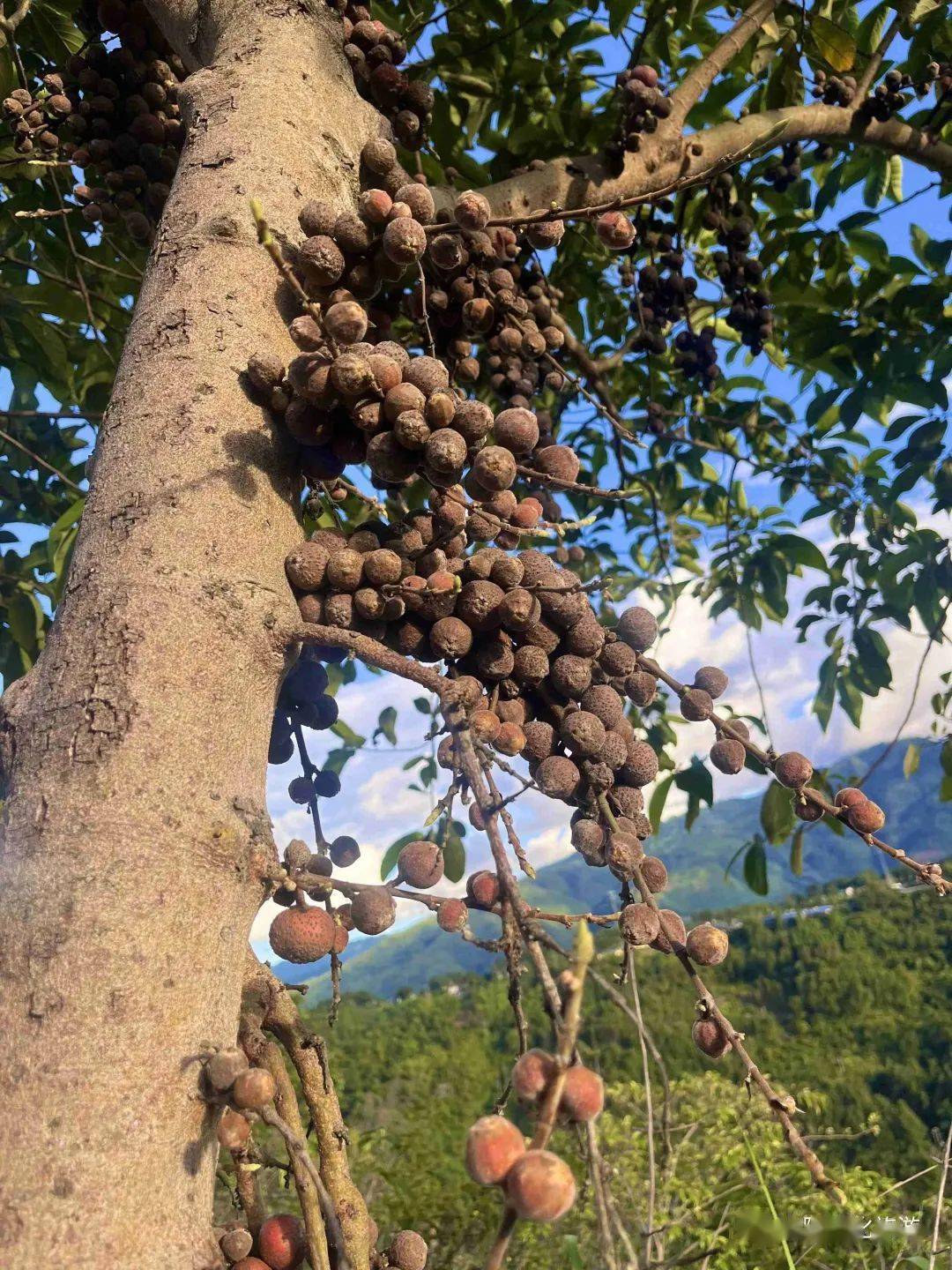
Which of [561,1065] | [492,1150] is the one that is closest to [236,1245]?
[492,1150]

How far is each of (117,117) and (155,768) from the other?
74.1 inches

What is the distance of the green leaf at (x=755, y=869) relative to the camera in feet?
10.1

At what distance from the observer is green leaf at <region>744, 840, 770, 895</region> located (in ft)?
10.1

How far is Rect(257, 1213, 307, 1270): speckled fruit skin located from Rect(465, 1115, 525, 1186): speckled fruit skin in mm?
411

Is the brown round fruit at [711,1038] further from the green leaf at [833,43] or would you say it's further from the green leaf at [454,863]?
the green leaf at [833,43]

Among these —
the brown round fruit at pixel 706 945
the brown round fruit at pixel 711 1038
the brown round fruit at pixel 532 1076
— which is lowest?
the brown round fruit at pixel 711 1038

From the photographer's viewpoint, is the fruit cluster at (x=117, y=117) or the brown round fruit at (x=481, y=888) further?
the fruit cluster at (x=117, y=117)

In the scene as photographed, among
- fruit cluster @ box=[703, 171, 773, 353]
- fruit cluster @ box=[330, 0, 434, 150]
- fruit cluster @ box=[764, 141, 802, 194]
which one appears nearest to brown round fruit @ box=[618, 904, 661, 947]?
fruit cluster @ box=[330, 0, 434, 150]

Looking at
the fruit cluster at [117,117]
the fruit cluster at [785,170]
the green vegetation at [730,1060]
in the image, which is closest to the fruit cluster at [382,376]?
the fruit cluster at [117,117]

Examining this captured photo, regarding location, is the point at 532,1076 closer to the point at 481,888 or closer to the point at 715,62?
the point at 481,888

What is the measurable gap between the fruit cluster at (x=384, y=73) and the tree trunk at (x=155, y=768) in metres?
0.49

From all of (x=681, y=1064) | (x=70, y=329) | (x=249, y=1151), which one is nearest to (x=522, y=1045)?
(x=249, y=1151)

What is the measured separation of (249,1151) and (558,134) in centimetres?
273

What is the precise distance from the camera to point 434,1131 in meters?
15.5
